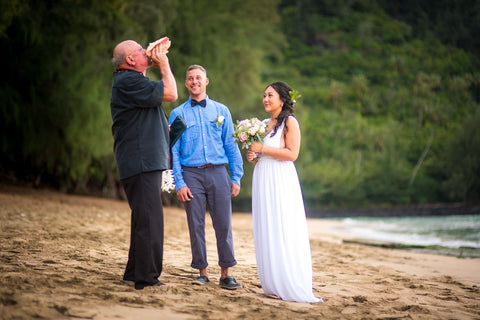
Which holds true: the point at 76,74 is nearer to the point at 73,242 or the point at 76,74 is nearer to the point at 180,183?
the point at 73,242

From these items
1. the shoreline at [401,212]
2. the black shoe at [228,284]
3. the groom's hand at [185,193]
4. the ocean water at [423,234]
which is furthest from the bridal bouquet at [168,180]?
the shoreline at [401,212]

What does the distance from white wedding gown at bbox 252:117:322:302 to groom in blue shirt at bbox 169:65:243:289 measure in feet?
1.06

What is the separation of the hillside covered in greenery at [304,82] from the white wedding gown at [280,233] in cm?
1123

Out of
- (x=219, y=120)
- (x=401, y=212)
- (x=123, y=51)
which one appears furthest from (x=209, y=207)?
(x=401, y=212)

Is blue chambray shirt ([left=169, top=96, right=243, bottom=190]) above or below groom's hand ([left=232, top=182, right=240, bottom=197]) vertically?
above

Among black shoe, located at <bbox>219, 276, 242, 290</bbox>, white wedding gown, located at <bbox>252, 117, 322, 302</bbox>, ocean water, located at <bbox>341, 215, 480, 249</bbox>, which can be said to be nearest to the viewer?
white wedding gown, located at <bbox>252, 117, 322, 302</bbox>

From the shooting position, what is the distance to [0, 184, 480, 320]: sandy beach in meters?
3.63

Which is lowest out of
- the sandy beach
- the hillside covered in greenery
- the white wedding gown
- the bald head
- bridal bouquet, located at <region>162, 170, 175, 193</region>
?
the sandy beach

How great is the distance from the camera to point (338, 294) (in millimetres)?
5055

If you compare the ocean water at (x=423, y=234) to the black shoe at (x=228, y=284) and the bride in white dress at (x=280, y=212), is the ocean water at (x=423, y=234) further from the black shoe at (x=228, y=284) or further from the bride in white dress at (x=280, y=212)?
the black shoe at (x=228, y=284)

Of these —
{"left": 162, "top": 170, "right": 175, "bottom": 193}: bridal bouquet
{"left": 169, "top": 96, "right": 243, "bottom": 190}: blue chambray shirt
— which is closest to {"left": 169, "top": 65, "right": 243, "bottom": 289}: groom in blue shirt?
{"left": 169, "top": 96, "right": 243, "bottom": 190}: blue chambray shirt

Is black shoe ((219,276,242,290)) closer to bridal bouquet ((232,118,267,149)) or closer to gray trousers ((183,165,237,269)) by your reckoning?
gray trousers ((183,165,237,269))

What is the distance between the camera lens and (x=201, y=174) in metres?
4.86

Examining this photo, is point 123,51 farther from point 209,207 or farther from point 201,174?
point 209,207
